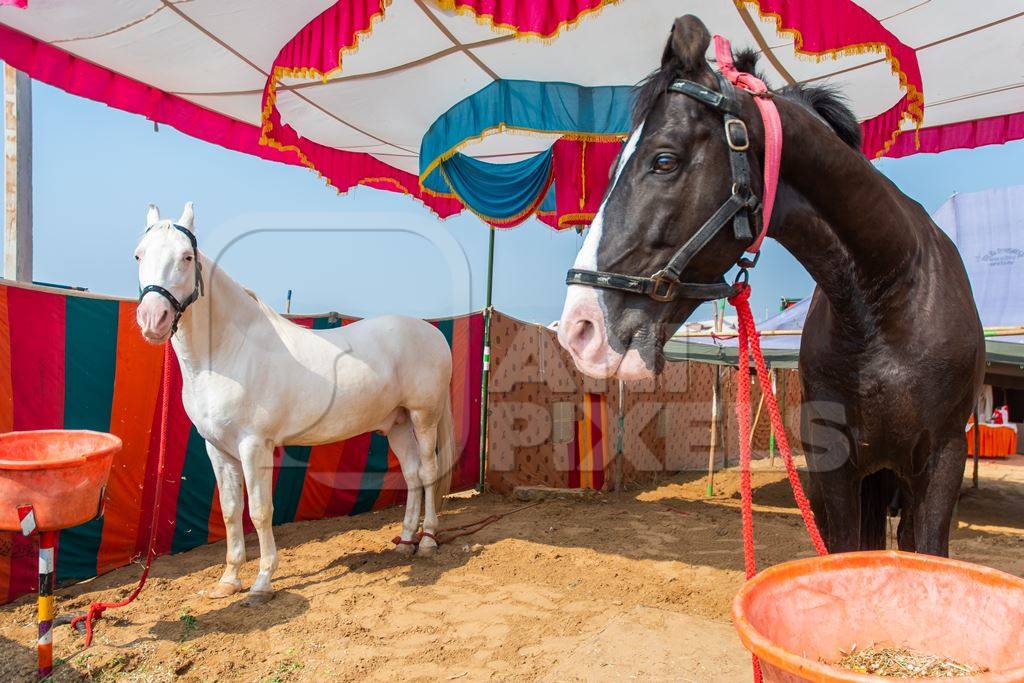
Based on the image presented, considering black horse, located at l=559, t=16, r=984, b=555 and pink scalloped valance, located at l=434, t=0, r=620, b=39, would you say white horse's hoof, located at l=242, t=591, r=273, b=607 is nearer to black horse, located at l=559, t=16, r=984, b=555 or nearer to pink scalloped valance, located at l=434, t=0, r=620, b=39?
black horse, located at l=559, t=16, r=984, b=555

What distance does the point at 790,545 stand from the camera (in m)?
4.63

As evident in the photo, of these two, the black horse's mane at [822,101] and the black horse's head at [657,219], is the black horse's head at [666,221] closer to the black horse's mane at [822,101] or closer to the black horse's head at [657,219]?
the black horse's head at [657,219]

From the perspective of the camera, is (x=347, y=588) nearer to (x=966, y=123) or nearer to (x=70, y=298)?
(x=70, y=298)

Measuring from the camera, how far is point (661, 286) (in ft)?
4.08

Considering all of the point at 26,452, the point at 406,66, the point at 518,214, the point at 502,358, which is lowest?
the point at 26,452

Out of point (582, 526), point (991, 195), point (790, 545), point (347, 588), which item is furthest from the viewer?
point (991, 195)

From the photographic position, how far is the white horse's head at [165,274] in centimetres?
277

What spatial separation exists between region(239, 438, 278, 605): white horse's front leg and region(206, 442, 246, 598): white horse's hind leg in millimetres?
147

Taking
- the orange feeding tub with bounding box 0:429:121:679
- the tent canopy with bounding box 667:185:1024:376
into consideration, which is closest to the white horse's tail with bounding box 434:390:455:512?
the orange feeding tub with bounding box 0:429:121:679

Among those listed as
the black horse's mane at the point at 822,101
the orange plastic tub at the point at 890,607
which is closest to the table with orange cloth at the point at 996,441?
the black horse's mane at the point at 822,101

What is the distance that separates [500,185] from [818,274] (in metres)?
3.43

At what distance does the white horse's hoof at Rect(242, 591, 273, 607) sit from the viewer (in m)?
3.20

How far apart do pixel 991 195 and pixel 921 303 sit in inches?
305

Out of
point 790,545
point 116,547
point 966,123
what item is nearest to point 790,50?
point 966,123
